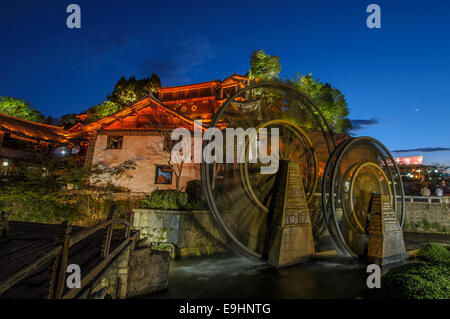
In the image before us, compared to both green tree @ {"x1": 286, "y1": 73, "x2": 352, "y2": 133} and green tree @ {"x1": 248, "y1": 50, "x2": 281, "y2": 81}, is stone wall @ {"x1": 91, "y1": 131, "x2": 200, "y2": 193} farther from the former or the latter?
green tree @ {"x1": 286, "y1": 73, "x2": 352, "y2": 133}

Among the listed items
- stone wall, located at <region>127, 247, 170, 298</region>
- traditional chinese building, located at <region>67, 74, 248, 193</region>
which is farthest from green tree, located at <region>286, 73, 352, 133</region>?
stone wall, located at <region>127, 247, 170, 298</region>

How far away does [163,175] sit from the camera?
15523 millimetres

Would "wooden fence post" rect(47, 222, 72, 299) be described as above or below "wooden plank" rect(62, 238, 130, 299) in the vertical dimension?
above

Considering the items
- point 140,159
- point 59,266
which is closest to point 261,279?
point 59,266

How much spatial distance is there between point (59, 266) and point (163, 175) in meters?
13.4

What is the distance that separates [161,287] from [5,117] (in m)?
18.7

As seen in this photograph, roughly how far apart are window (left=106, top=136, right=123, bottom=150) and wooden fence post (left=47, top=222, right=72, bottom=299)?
14299 mm

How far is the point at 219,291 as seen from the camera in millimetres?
6500

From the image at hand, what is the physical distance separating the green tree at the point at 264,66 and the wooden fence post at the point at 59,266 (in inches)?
889

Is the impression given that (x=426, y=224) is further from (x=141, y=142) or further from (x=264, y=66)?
(x=141, y=142)

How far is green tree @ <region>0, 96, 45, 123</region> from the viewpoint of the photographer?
74.5 ft

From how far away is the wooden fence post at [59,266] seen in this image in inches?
87.1

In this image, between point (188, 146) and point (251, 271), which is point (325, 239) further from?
point (188, 146)
